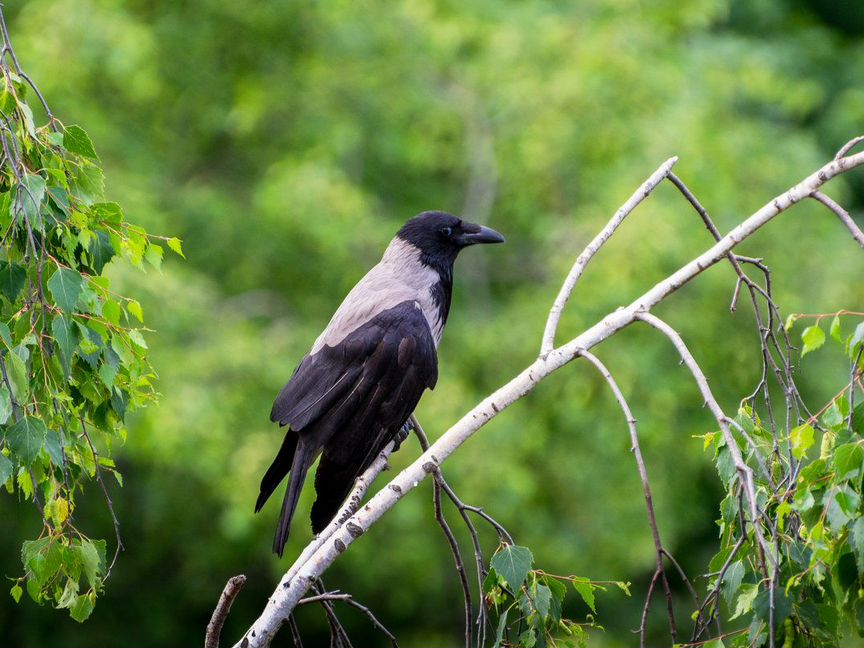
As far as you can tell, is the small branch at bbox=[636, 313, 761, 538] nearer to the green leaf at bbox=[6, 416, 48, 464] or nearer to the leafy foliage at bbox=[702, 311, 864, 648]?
the leafy foliage at bbox=[702, 311, 864, 648]

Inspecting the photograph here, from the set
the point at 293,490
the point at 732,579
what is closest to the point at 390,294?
the point at 293,490

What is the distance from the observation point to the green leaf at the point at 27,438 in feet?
7.70

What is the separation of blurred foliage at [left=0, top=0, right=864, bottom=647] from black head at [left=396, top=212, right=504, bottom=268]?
2.77 m

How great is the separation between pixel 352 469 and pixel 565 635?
1395 millimetres

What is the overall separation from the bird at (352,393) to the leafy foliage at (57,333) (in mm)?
962

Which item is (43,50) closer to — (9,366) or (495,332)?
(495,332)

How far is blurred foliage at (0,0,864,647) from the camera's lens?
8.30 meters

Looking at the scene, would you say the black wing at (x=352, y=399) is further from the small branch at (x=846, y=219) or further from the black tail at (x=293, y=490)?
the small branch at (x=846, y=219)

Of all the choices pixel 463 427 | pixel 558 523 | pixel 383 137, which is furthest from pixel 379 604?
pixel 463 427

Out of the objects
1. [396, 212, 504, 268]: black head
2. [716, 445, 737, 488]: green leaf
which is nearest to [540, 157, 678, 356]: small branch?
[716, 445, 737, 488]: green leaf

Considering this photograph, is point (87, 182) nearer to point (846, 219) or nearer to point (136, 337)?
point (136, 337)

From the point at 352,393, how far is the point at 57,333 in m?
1.88

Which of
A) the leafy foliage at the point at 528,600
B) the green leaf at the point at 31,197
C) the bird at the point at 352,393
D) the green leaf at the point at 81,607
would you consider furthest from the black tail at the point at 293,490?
the green leaf at the point at 31,197

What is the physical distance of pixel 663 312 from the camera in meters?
8.70
